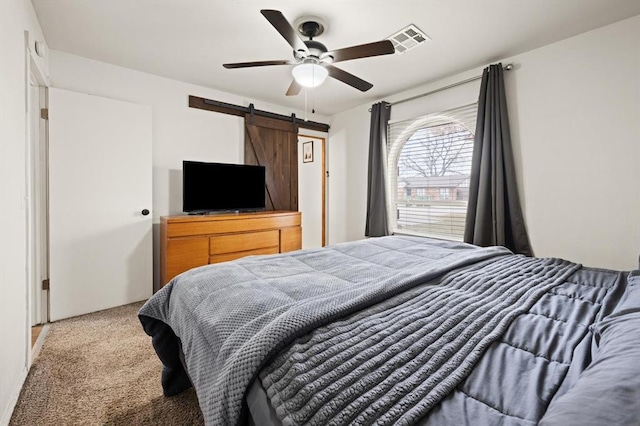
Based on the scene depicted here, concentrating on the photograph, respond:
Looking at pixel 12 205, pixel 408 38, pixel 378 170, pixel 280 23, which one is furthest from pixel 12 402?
pixel 378 170

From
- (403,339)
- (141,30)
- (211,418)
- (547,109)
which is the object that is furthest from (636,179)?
(141,30)

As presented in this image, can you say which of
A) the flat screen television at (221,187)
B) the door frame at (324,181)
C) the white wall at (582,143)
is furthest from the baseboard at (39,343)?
the white wall at (582,143)

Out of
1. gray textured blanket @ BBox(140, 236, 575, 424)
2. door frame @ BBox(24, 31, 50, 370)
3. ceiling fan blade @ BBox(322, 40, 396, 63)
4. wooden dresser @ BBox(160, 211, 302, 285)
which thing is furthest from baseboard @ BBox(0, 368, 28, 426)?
ceiling fan blade @ BBox(322, 40, 396, 63)

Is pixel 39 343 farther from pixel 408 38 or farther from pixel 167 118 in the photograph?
pixel 408 38

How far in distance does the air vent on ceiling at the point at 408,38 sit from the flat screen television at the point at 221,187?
221cm

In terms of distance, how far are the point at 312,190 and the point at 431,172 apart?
7.34 ft

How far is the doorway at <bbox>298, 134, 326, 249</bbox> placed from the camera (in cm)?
516

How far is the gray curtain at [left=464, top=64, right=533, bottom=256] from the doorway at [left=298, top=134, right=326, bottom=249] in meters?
2.65

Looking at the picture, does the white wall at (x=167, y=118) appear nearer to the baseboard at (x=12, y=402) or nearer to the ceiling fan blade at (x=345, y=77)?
the baseboard at (x=12, y=402)

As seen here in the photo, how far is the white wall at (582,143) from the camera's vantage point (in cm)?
231

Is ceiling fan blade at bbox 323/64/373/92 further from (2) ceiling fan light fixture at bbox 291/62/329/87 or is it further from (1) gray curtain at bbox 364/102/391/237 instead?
(1) gray curtain at bbox 364/102/391/237

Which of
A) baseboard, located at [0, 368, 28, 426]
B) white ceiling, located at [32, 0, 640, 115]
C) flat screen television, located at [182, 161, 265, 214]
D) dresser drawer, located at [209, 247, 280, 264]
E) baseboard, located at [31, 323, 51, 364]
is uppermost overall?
white ceiling, located at [32, 0, 640, 115]

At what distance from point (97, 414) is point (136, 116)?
2715mm

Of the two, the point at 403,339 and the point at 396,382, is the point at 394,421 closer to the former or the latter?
the point at 396,382
